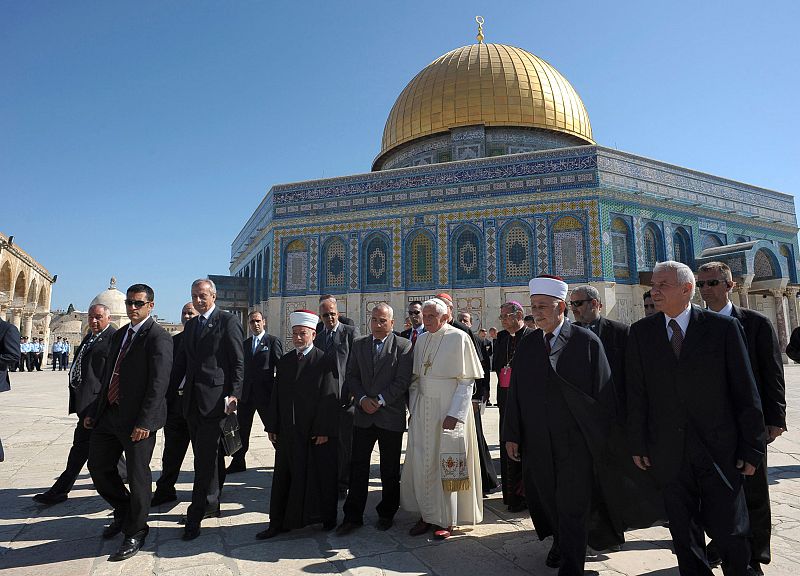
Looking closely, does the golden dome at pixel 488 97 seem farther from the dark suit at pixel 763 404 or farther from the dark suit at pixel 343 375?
the dark suit at pixel 763 404

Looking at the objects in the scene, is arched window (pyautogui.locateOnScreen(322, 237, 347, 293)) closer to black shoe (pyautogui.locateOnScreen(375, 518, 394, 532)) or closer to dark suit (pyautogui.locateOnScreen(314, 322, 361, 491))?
dark suit (pyautogui.locateOnScreen(314, 322, 361, 491))

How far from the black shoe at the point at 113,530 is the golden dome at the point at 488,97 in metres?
21.3

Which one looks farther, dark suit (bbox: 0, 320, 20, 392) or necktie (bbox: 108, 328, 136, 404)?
dark suit (bbox: 0, 320, 20, 392)

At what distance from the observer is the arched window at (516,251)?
18.7 meters

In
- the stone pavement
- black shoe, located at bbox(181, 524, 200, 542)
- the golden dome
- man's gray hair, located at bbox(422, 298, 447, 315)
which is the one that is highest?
the golden dome

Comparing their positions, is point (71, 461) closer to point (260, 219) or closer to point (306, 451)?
point (306, 451)

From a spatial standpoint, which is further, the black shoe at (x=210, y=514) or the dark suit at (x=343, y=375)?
the dark suit at (x=343, y=375)

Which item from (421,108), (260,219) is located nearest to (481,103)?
(421,108)

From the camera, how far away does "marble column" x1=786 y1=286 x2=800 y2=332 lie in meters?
21.0

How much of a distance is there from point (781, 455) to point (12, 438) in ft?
27.8

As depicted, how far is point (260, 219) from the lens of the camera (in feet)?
79.6

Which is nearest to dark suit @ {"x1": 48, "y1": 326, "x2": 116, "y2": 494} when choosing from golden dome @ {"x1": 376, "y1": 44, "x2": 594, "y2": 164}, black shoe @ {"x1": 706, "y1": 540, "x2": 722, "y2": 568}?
black shoe @ {"x1": 706, "y1": 540, "x2": 722, "y2": 568}

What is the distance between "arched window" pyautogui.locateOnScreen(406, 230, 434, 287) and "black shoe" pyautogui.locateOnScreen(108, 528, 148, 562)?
16.9 metres

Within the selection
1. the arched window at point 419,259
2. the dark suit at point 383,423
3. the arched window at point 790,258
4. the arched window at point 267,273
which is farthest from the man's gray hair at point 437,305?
the arched window at point 790,258
